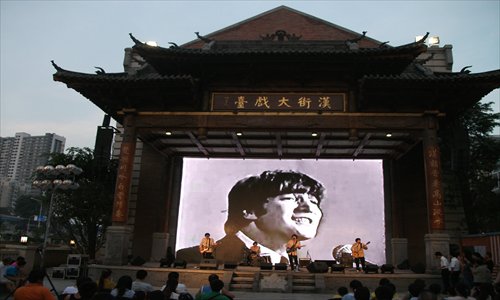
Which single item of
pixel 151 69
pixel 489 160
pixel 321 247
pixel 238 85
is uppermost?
pixel 151 69

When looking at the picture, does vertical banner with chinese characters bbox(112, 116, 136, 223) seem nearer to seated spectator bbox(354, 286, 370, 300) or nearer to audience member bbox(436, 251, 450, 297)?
audience member bbox(436, 251, 450, 297)

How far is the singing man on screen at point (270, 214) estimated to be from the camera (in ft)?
54.0

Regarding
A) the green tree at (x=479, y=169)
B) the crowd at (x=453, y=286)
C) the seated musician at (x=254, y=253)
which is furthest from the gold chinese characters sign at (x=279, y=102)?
the seated musician at (x=254, y=253)

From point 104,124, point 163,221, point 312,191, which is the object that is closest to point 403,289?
point 312,191

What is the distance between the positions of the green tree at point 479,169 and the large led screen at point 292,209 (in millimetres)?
3150

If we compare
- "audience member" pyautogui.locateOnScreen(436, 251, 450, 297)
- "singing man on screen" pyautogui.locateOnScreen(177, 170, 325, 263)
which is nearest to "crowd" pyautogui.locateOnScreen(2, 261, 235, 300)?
"audience member" pyautogui.locateOnScreen(436, 251, 450, 297)

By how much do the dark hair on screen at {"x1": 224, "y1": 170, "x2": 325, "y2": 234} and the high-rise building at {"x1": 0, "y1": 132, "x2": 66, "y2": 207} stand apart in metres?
59.6

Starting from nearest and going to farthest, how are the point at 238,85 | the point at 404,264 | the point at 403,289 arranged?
the point at 403,289
the point at 238,85
the point at 404,264

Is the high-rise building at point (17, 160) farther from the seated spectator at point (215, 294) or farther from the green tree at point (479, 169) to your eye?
the seated spectator at point (215, 294)

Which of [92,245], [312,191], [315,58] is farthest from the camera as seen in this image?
[312,191]

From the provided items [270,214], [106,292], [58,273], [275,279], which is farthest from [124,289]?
[270,214]

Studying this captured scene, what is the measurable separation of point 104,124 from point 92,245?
5229mm

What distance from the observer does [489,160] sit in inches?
577

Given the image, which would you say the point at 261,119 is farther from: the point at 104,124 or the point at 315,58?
the point at 104,124
